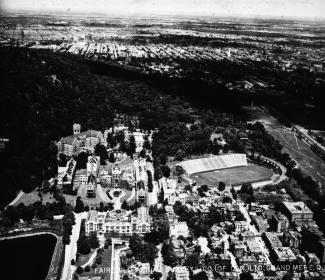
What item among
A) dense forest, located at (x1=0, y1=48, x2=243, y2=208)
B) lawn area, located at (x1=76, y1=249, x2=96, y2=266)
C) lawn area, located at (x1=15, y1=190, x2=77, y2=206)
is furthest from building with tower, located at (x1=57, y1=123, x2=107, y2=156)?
lawn area, located at (x1=76, y1=249, x2=96, y2=266)

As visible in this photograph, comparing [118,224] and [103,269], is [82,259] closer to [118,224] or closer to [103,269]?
[103,269]

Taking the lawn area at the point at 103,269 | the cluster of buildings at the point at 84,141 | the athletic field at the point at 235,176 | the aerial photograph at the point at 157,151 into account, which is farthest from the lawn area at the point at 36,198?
the athletic field at the point at 235,176

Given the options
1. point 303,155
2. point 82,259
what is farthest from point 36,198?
point 303,155

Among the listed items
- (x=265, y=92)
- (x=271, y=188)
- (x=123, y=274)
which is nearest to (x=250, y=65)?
(x=265, y=92)

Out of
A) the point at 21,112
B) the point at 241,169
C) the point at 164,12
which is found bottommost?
the point at 241,169

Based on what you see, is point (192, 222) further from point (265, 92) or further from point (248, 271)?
point (265, 92)

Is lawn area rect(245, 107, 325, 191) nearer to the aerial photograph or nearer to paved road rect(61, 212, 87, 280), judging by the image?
the aerial photograph
